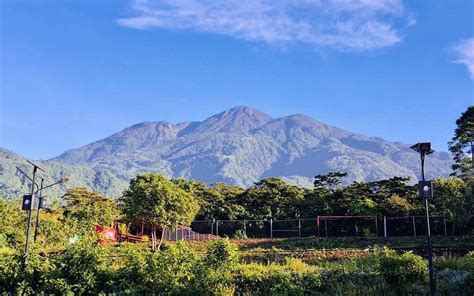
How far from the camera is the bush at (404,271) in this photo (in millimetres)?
11391

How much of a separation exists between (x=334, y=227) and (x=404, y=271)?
83.6 ft

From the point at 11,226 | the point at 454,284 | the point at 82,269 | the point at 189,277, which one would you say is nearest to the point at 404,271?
the point at 454,284

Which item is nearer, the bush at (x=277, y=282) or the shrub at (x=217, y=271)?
the shrub at (x=217, y=271)

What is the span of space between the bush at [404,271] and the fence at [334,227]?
62.9 ft

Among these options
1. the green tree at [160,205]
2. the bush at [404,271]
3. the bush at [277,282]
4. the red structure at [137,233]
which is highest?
the green tree at [160,205]

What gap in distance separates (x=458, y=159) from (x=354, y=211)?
9.68 m

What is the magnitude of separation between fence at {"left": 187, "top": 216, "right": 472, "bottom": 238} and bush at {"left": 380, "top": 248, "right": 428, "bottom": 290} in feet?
62.9

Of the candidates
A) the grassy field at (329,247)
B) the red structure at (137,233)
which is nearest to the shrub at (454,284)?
the grassy field at (329,247)

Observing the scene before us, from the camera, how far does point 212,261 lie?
11.8 m

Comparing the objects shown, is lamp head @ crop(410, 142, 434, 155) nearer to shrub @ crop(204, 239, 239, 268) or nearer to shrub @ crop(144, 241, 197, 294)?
shrub @ crop(204, 239, 239, 268)

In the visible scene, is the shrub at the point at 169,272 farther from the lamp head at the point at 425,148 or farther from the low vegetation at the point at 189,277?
the lamp head at the point at 425,148

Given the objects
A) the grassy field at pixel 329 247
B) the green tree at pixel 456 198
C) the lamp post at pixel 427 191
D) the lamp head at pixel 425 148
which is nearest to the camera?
the lamp post at pixel 427 191

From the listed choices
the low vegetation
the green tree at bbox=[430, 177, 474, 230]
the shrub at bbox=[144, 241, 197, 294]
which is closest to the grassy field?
the green tree at bbox=[430, 177, 474, 230]

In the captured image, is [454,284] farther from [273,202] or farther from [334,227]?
[273,202]
